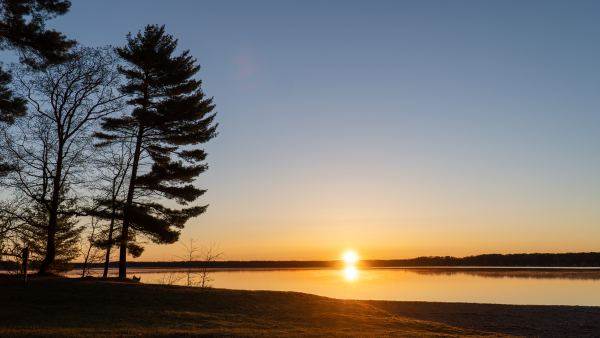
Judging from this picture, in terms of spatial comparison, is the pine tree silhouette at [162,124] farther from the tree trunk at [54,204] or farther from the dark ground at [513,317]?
the dark ground at [513,317]

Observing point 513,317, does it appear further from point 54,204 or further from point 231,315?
point 54,204

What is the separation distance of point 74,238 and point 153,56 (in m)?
16.8

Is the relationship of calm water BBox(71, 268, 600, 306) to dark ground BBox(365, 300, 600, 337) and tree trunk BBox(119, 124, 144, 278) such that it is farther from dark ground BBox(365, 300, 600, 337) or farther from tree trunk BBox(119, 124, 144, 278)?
dark ground BBox(365, 300, 600, 337)

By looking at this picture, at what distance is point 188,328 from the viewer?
1242 cm

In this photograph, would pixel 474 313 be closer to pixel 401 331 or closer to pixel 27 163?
pixel 401 331

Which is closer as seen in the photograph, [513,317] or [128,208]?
[513,317]

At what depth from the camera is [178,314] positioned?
1498cm

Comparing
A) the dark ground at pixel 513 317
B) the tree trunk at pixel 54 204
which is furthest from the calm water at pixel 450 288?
the dark ground at pixel 513 317

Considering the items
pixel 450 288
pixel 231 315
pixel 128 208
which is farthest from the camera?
A: pixel 450 288

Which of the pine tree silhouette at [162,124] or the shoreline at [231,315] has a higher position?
the pine tree silhouette at [162,124]

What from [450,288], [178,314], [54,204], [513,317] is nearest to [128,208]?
[54,204]

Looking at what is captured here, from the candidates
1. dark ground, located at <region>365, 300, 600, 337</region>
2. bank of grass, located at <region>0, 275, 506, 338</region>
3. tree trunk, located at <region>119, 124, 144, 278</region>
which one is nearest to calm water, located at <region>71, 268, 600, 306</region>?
tree trunk, located at <region>119, 124, 144, 278</region>

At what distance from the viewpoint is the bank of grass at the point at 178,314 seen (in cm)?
1195

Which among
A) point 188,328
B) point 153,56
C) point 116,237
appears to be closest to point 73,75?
point 153,56
